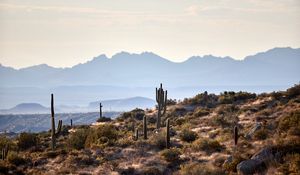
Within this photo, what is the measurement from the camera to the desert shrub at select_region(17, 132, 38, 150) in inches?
1513

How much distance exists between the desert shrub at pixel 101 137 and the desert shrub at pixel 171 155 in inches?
243

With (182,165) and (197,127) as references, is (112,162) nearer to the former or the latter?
(182,165)

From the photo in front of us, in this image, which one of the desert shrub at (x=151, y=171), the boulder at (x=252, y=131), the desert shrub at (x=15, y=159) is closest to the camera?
the desert shrub at (x=151, y=171)

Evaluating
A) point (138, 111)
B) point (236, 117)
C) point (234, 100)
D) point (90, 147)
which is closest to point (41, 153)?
point (90, 147)

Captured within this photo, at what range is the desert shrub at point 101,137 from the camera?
34.5m

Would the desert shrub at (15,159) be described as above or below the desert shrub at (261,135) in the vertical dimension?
below

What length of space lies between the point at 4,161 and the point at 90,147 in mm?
5398

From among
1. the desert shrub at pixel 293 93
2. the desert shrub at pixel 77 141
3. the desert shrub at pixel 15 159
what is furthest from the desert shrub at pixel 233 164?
the desert shrub at pixel 293 93

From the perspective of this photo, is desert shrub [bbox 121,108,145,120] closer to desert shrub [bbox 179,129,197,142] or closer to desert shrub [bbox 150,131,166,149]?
desert shrub [bbox 179,129,197,142]

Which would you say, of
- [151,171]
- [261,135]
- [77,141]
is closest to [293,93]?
[261,135]

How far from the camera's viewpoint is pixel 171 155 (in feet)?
92.5

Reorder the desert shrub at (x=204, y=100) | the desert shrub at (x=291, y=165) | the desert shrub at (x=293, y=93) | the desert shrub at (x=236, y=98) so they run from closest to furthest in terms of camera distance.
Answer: the desert shrub at (x=291, y=165) → the desert shrub at (x=293, y=93) → the desert shrub at (x=236, y=98) → the desert shrub at (x=204, y=100)

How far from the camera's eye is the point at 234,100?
168ft

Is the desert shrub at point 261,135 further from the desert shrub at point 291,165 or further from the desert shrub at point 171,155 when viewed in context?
the desert shrub at point 291,165
